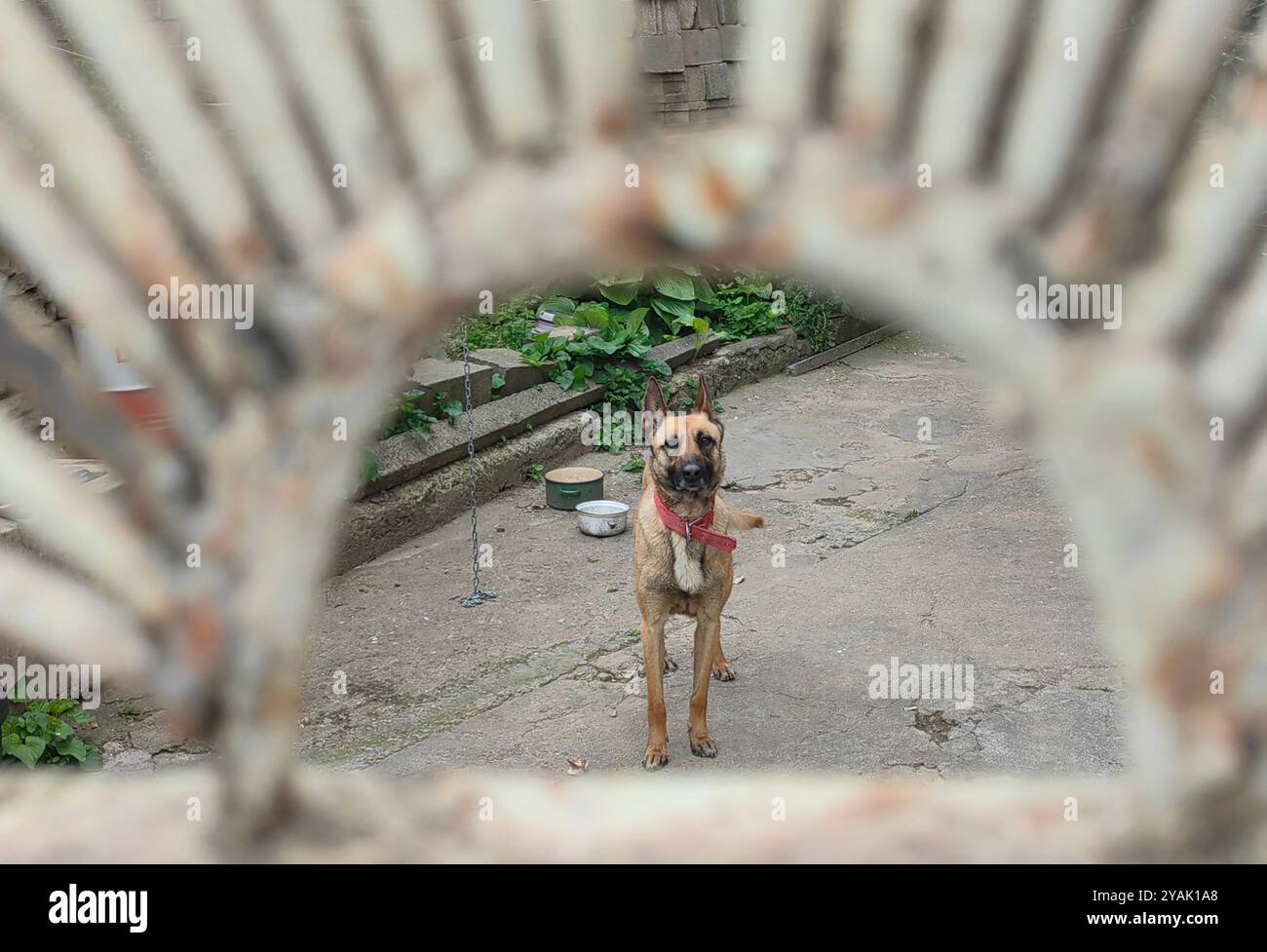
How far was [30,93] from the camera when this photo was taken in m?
1.03

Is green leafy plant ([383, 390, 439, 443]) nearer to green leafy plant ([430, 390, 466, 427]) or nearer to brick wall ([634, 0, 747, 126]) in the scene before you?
green leafy plant ([430, 390, 466, 427])

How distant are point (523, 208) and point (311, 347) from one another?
217mm

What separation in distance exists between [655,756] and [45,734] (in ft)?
8.45

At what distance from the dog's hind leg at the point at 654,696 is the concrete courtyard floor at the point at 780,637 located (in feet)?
0.32

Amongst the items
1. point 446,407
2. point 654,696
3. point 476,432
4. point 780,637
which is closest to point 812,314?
point 476,432

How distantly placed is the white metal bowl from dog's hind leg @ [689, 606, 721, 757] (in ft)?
8.24

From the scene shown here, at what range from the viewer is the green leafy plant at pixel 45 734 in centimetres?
495

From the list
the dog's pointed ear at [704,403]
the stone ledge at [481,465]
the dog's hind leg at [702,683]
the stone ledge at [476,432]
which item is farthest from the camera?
the stone ledge at [476,432]

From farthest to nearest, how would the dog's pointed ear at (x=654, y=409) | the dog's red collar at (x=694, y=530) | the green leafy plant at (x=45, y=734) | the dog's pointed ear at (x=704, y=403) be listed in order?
the dog's pointed ear at (x=704, y=403)
the dog's pointed ear at (x=654, y=409)
the dog's red collar at (x=694, y=530)
the green leafy plant at (x=45, y=734)

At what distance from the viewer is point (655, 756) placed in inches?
216

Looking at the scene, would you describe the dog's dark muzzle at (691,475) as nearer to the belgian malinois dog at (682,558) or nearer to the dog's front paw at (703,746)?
the belgian malinois dog at (682,558)

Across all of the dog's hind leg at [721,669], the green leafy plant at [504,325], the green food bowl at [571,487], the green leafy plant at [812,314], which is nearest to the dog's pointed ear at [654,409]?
the dog's hind leg at [721,669]

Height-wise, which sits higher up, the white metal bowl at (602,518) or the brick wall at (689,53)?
the brick wall at (689,53)

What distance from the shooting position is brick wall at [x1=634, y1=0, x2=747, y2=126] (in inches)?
390
